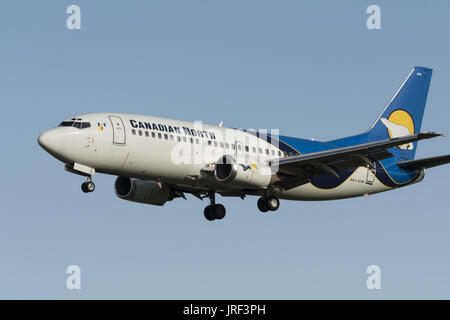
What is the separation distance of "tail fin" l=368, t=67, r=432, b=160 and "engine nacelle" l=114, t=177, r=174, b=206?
52.9 ft

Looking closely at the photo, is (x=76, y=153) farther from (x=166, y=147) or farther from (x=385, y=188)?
(x=385, y=188)

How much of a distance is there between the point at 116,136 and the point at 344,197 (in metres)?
17.8

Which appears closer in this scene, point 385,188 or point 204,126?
point 204,126

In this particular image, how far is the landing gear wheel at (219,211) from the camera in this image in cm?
5538

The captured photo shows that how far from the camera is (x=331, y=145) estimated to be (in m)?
59.7

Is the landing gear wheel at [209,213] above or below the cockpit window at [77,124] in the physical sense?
below

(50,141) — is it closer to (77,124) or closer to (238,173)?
(77,124)

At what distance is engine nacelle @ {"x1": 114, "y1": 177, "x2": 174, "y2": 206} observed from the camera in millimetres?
54531

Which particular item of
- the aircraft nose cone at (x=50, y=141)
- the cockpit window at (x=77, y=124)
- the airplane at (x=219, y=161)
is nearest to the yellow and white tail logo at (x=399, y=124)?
the airplane at (x=219, y=161)

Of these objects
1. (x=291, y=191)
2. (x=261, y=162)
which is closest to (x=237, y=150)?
(x=261, y=162)

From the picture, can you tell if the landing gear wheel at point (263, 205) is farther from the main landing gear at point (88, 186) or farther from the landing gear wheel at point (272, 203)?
the main landing gear at point (88, 186)

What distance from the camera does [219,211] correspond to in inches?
2181

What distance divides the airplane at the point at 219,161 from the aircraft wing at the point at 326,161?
0.19 feet

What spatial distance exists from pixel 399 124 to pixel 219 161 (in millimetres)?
18133
